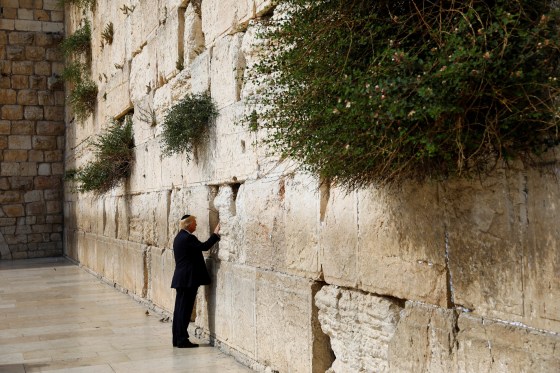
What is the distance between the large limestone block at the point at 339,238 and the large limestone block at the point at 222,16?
2028 millimetres

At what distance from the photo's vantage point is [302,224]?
4617mm

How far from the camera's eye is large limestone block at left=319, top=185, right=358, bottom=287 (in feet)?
13.2

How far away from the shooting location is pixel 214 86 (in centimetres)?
629

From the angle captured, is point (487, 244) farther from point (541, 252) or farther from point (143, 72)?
point (143, 72)

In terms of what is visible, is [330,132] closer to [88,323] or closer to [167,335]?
[167,335]

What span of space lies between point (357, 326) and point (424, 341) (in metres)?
0.68

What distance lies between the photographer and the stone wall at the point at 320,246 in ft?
9.48

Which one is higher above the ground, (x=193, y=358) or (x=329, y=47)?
(x=329, y=47)

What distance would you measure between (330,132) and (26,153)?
14844 millimetres

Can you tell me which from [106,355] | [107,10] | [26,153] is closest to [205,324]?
[106,355]

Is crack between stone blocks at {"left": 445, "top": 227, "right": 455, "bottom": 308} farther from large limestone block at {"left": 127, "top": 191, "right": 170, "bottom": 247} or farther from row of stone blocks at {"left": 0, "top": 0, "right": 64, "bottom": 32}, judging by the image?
row of stone blocks at {"left": 0, "top": 0, "right": 64, "bottom": 32}

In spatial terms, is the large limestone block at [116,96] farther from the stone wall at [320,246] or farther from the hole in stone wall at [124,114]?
the stone wall at [320,246]

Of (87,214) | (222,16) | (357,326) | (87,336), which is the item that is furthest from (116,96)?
(357,326)

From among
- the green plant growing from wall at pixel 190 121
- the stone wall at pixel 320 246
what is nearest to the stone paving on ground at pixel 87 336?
the stone wall at pixel 320 246
